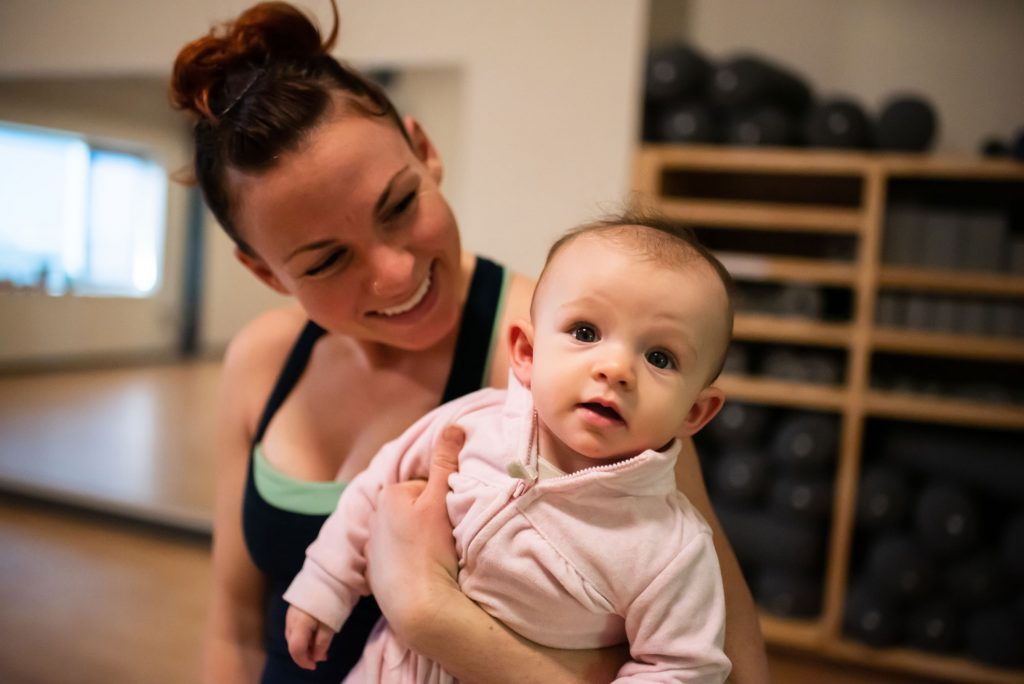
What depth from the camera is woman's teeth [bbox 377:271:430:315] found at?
115 cm

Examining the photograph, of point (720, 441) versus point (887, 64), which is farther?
point (887, 64)

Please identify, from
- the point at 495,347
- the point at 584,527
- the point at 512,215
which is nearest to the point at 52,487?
the point at 512,215

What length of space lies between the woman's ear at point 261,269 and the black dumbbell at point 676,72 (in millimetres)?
2111

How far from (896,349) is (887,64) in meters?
1.15

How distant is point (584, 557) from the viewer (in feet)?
2.94

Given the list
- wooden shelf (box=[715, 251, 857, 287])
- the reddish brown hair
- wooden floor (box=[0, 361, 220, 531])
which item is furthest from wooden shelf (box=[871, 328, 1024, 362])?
wooden floor (box=[0, 361, 220, 531])

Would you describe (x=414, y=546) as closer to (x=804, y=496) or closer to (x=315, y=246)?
(x=315, y=246)

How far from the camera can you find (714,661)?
2.80 ft

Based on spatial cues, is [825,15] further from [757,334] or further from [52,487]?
[52,487]

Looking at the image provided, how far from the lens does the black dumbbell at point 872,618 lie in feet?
9.53

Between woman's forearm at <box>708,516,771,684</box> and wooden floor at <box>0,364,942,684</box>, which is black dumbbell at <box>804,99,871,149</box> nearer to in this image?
wooden floor at <box>0,364,942,684</box>

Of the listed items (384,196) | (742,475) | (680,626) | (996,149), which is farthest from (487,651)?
(996,149)

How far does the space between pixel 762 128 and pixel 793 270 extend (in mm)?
Result: 522

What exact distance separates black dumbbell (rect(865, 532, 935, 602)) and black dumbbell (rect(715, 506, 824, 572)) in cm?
21
